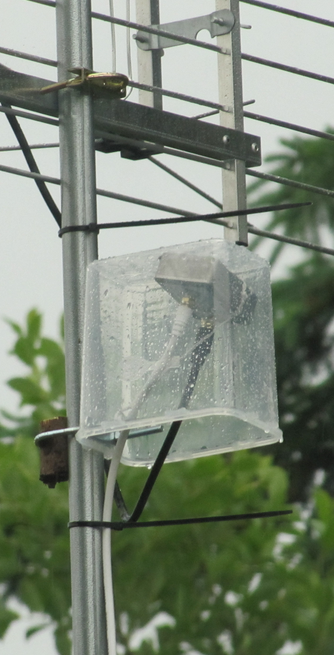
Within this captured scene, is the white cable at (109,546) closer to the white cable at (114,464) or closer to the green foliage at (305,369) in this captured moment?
the white cable at (114,464)

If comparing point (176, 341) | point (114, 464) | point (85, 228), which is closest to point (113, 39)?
point (85, 228)

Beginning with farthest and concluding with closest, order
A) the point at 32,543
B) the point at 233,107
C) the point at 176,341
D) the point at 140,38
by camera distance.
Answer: the point at 32,543, the point at 140,38, the point at 233,107, the point at 176,341

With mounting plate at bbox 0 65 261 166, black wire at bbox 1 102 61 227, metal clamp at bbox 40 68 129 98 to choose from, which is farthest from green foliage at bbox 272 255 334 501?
metal clamp at bbox 40 68 129 98

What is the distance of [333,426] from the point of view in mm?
9164

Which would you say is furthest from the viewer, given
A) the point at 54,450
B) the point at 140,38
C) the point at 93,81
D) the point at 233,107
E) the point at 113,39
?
the point at 140,38

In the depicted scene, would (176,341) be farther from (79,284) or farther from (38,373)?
(38,373)

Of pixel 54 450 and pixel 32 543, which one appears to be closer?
pixel 54 450

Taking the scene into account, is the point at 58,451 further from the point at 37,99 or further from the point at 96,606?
Answer: the point at 37,99

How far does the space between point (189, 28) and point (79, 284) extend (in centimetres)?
80

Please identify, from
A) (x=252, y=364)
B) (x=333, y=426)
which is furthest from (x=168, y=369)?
(x=333, y=426)

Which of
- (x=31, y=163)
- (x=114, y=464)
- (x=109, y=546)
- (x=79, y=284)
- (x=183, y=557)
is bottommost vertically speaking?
(x=183, y=557)

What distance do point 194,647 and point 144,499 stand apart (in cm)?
499

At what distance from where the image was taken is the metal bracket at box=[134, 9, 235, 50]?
8.06 feet

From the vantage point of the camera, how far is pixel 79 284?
196cm
